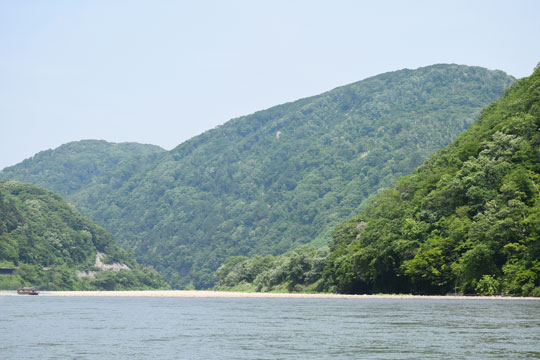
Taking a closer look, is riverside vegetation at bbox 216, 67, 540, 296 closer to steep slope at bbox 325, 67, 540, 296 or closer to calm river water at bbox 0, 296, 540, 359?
steep slope at bbox 325, 67, 540, 296

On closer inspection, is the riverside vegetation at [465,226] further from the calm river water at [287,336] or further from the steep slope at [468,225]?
the calm river water at [287,336]

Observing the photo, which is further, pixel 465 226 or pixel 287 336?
pixel 465 226

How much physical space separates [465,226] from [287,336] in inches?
2554

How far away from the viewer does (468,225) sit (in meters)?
109

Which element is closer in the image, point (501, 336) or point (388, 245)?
point (501, 336)

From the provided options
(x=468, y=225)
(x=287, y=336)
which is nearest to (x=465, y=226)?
(x=468, y=225)

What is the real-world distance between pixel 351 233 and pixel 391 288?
32765 mm

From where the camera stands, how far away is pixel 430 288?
115m

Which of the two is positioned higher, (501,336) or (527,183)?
(527,183)

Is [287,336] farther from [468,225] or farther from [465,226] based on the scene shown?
[468,225]

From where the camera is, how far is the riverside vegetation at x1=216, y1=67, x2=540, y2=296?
97312 mm

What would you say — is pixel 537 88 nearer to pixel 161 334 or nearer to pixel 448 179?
pixel 448 179

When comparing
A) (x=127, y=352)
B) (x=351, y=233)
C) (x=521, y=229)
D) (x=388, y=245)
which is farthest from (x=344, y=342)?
(x=351, y=233)

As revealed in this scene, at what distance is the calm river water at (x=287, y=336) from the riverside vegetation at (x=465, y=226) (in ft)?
86.0
